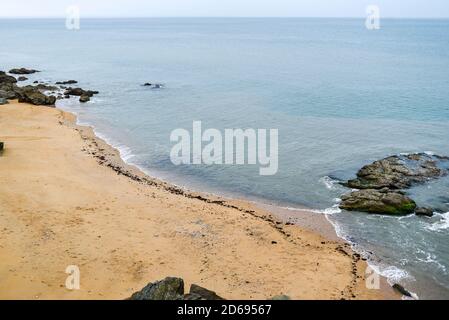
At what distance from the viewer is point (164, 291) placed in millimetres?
15477

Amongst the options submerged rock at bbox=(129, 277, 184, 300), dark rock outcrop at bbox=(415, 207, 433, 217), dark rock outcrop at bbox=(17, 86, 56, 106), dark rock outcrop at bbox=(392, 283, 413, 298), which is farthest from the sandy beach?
dark rock outcrop at bbox=(17, 86, 56, 106)

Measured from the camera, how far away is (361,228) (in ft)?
81.7

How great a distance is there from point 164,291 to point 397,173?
2187 cm

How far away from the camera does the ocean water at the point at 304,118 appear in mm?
24594

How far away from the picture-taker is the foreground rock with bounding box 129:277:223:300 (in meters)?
15.1

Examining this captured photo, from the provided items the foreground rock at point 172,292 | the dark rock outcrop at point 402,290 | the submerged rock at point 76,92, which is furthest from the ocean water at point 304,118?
the foreground rock at point 172,292

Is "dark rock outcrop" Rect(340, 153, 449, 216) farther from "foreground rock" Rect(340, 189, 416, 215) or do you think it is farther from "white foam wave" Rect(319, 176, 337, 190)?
"white foam wave" Rect(319, 176, 337, 190)

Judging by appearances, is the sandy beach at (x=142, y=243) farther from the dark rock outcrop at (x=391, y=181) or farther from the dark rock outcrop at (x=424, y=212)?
the dark rock outcrop at (x=424, y=212)

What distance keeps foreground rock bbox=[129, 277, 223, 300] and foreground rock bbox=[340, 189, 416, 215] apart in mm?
14327

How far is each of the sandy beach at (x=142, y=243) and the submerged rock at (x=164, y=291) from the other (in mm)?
2598

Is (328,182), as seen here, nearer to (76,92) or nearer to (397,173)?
(397,173)

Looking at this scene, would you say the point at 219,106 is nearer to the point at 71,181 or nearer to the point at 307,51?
the point at 71,181

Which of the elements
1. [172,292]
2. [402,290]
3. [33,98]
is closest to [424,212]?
[402,290]
